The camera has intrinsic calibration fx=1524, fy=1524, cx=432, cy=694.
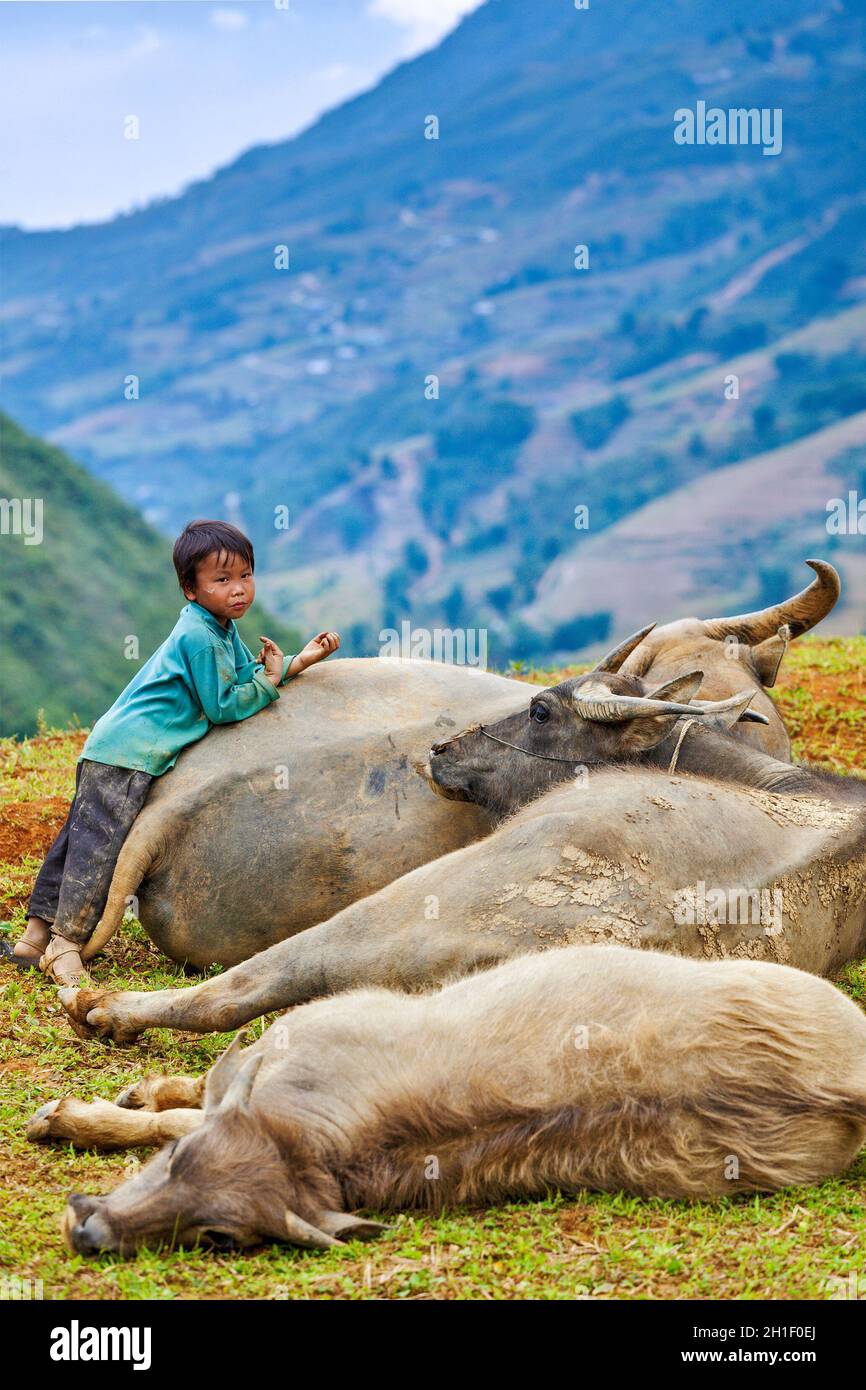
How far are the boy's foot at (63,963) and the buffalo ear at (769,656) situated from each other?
3597 mm

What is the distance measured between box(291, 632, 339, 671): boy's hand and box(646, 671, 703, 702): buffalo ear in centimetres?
149

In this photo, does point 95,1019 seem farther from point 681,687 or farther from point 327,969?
point 681,687

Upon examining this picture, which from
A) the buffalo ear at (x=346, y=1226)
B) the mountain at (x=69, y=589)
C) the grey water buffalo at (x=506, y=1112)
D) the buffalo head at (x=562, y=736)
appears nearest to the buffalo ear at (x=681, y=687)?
the buffalo head at (x=562, y=736)

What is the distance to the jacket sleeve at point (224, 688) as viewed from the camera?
647 cm

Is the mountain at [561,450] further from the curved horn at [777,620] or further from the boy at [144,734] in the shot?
the boy at [144,734]

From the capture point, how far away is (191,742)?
6.63 metres

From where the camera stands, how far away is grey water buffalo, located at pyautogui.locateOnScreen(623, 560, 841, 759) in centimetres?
742

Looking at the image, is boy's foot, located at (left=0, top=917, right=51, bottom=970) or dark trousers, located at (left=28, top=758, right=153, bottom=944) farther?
boy's foot, located at (left=0, top=917, right=51, bottom=970)

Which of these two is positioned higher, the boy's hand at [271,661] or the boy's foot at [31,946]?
the boy's hand at [271,661]

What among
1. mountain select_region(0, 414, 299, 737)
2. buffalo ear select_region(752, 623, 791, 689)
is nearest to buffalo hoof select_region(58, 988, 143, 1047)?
buffalo ear select_region(752, 623, 791, 689)

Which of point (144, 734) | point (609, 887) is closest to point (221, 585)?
point (144, 734)

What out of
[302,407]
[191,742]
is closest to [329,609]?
[302,407]

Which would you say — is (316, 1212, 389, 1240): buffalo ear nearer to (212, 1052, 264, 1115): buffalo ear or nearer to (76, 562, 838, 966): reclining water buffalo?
(212, 1052, 264, 1115): buffalo ear

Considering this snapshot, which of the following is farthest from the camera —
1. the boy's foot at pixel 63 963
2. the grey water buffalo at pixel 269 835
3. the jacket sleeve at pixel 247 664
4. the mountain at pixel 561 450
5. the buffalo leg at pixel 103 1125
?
the mountain at pixel 561 450
